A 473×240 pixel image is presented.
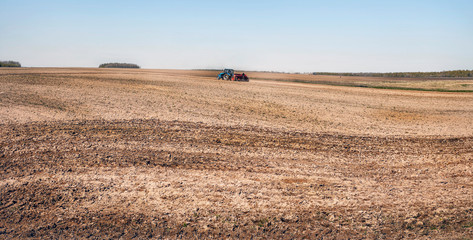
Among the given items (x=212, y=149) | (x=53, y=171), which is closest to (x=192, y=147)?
(x=212, y=149)

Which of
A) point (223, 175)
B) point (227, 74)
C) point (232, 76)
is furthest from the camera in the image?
point (227, 74)

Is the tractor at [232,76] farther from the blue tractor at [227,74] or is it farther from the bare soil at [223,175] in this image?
the bare soil at [223,175]

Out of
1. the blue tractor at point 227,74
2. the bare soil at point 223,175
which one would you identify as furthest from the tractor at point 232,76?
the bare soil at point 223,175

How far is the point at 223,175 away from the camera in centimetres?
915

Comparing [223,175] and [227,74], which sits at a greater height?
[227,74]

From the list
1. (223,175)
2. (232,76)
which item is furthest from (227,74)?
(223,175)

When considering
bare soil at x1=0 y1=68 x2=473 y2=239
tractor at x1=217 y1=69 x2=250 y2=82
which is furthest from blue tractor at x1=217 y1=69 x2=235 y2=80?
bare soil at x1=0 y1=68 x2=473 y2=239

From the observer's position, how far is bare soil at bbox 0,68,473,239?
653cm

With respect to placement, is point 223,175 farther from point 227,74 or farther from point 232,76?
point 227,74

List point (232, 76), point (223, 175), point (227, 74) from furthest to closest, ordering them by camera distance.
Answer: point (227, 74) → point (232, 76) → point (223, 175)

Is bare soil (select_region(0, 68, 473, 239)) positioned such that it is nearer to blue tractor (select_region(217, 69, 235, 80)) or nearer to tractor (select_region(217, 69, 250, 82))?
tractor (select_region(217, 69, 250, 82))

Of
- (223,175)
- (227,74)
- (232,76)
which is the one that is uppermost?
(227,74)

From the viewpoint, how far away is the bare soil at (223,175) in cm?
653

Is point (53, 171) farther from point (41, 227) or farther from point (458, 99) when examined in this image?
point (458, 99)
